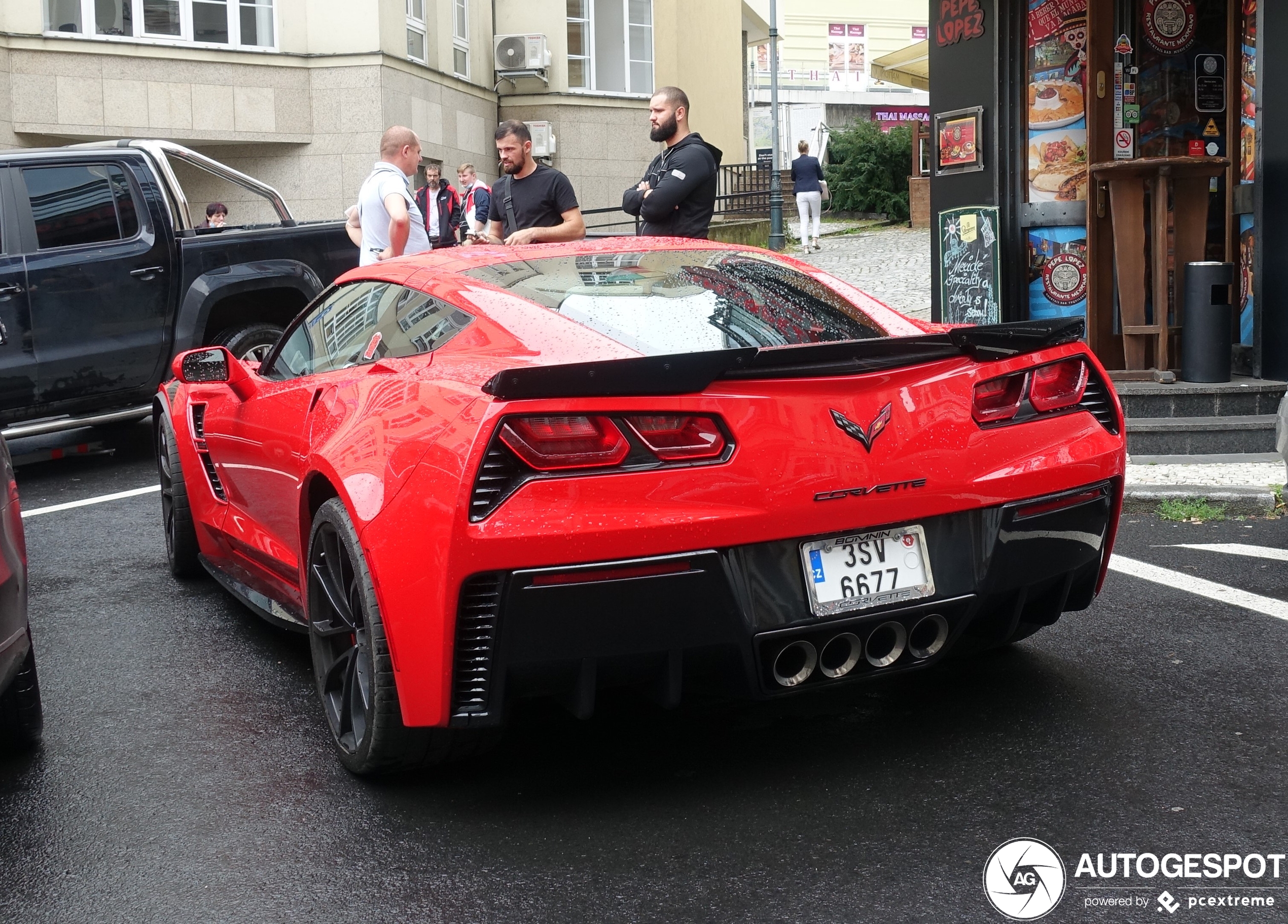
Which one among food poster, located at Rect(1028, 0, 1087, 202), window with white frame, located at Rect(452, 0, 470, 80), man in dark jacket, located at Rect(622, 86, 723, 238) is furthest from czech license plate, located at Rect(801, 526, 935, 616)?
window with white frame, located at Rect(452, 0, 470, 80)

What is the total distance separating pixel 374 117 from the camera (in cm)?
2061

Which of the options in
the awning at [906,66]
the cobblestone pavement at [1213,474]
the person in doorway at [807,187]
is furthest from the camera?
the person in doorway at [807,187]

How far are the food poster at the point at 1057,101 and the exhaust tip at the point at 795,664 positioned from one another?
7537mm

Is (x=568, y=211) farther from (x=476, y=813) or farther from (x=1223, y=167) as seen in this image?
(x=476, y=813)

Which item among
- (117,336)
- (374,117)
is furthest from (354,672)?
(374,117)

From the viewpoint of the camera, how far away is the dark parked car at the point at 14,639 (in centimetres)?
325

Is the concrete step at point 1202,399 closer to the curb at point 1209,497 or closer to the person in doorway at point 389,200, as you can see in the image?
the curb at point 1209,497

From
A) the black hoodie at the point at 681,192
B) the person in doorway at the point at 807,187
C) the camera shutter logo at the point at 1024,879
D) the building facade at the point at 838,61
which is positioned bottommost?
the camera shutter logo at the point at 1024,879

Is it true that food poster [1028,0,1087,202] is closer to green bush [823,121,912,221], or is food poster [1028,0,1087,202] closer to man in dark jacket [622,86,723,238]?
man in dark jacket [622,86,723,238]

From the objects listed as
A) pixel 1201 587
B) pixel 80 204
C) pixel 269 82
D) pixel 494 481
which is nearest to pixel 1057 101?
pixel 1201 587

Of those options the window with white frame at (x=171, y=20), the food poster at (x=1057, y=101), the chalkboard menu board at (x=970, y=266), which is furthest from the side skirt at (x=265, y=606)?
the window with white frame at (x=171, y=20)

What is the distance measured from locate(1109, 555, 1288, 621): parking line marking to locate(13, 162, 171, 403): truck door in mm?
5847

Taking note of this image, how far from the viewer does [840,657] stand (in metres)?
3.28

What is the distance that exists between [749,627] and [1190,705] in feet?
4.83
